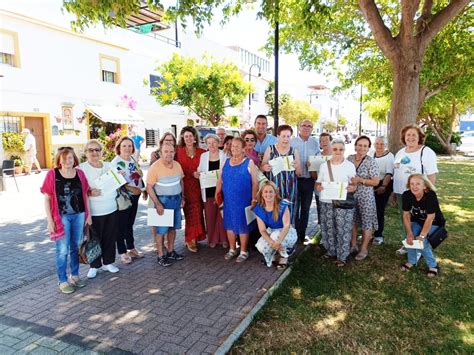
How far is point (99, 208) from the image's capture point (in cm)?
461

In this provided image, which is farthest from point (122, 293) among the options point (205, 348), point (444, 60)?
point (444, 60)

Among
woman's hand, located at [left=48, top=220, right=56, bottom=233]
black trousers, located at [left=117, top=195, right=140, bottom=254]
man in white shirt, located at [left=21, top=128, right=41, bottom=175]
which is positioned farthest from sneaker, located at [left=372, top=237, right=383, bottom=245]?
man in white shirt, located at [left=21, top=128, right=41, bottom=175]

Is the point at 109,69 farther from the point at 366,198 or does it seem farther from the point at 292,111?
the point at 292,111

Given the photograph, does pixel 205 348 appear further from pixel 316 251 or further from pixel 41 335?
pixel 316 251

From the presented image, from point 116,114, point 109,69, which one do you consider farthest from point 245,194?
point 109,69

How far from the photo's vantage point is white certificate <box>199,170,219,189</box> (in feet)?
17.8

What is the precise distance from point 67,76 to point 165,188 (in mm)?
15667

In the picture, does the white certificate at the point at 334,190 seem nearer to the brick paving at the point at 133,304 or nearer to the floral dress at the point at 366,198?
the floral dress at the point at 366,198

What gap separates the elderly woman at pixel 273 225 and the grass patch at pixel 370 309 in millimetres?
373

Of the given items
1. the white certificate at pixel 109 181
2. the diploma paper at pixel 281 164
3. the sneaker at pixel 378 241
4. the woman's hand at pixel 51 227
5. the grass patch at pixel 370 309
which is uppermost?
the diploma paper at pixel 281 164

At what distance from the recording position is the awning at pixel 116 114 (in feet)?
62.2

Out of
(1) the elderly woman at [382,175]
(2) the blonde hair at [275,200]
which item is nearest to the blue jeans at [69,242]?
(2) the blonde hair at [275,200]

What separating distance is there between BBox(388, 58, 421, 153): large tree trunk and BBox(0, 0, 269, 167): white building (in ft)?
49.2

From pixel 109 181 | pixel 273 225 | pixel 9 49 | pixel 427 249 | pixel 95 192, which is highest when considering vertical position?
pixel 9 49
